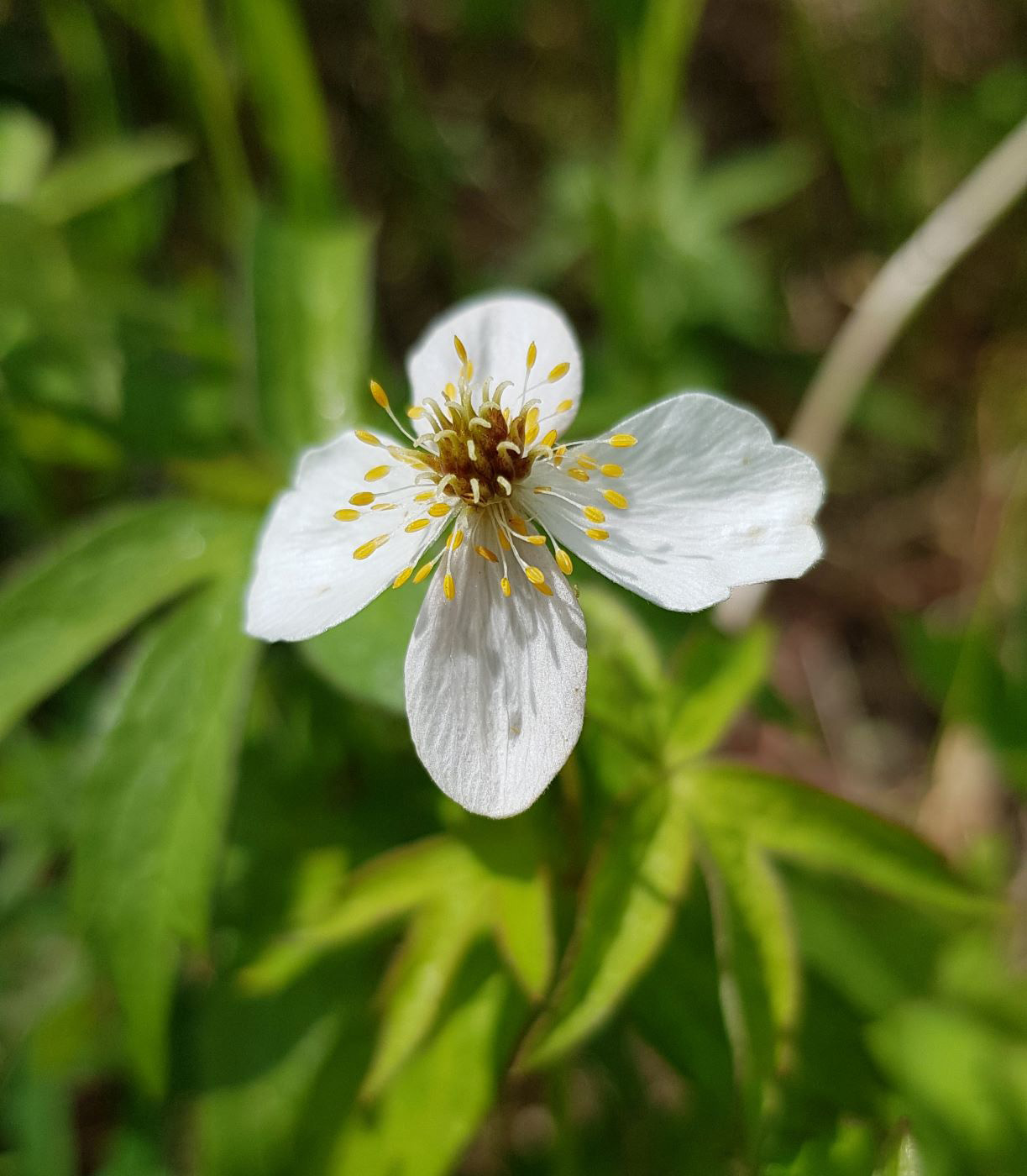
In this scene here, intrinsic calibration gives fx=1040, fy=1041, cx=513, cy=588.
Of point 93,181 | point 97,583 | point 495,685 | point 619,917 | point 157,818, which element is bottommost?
point 619,917

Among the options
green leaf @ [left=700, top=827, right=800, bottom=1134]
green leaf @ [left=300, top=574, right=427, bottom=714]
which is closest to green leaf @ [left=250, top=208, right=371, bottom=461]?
green leaf @ [left=300, top=574, right=427, bottom=714]

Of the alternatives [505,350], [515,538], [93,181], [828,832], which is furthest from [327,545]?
[93,181]

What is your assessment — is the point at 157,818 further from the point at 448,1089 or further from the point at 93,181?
the point at 93,181

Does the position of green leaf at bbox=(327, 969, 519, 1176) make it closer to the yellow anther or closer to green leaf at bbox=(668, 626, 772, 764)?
green leaf at bbox=(668, 626, 772, 764)

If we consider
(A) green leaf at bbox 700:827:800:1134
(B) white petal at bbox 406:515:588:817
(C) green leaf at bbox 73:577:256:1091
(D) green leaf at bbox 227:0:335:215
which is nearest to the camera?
(B) white petal at bbox 406:515:588:817

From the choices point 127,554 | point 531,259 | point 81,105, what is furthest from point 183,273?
point 127,554

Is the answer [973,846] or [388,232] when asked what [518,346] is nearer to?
[973,846]
